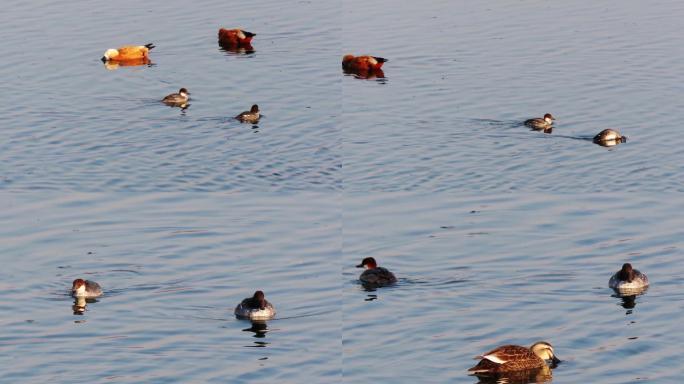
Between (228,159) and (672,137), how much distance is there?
10011 mm

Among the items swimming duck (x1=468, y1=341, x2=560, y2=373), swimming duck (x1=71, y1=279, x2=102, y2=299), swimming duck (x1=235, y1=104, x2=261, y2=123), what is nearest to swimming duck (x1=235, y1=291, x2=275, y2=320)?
swimming duck (x1=71, y1=279, x2=102, y2=299)

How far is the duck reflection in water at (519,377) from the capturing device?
19.8 m

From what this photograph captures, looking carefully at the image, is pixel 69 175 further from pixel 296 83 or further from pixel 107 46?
pixel 107 46

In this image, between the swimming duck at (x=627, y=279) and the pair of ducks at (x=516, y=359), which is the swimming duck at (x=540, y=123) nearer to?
the swimming duck at (x=627, y=279)

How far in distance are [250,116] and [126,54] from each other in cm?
847

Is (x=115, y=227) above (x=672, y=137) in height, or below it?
below

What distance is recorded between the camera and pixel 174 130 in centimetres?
2956

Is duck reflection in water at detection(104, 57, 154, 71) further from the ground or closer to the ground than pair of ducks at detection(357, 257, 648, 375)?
further from the ground

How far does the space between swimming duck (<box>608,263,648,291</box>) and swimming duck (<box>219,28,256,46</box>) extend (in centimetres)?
1817

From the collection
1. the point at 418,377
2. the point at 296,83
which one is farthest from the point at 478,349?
the point at 296,83

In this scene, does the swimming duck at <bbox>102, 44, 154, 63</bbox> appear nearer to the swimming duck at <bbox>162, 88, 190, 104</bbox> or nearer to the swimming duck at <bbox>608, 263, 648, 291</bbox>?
the swimming duck at <bbox>162, 88, 190, 104</bbox>

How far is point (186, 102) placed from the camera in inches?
1259

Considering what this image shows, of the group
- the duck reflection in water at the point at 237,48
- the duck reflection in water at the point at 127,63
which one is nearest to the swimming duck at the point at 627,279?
the duck reflection in water at the point at 237,48

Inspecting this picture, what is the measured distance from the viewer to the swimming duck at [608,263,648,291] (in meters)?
24.2
